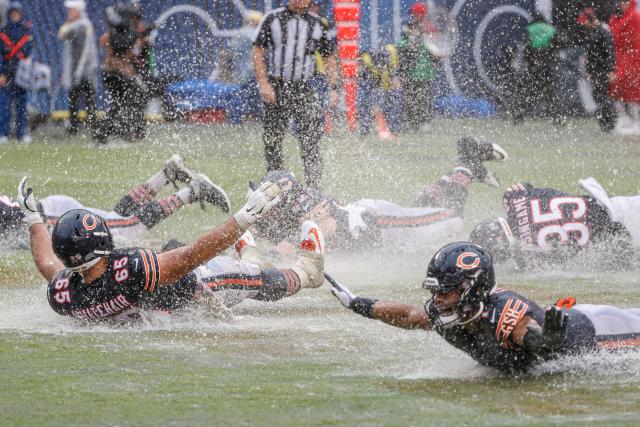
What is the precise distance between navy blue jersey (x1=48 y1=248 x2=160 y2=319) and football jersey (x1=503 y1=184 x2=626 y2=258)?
12.1 feet

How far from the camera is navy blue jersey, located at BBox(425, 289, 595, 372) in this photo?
6406 mm

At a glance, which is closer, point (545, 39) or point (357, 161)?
point (357, 161)

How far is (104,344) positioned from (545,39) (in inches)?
683

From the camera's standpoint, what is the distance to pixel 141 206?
1153cm

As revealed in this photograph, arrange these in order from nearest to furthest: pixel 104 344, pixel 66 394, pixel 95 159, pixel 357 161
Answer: pixel 66 394, pixel 104 344, pixel 357 161, pixel 95 159

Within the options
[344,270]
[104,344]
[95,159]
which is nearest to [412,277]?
[344,270]

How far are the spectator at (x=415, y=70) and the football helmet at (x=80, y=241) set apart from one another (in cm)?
1525

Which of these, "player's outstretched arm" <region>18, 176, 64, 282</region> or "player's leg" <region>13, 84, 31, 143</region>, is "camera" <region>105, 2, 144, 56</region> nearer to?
"player's leg" <region>13, 84, 31, 143</region>

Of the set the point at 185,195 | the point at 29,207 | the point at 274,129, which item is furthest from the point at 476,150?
the point at 29,207

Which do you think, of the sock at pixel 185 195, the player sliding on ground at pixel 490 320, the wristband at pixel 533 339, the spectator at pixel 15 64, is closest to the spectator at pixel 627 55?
the spectator at pixel 15 64

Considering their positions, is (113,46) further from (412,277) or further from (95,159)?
(412,277)

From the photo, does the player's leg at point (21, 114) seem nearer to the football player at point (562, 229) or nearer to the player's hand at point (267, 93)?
the player's hand at point (267, 93)

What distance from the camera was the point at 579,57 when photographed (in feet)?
77.5

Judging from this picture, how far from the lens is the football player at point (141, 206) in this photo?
11.4m
